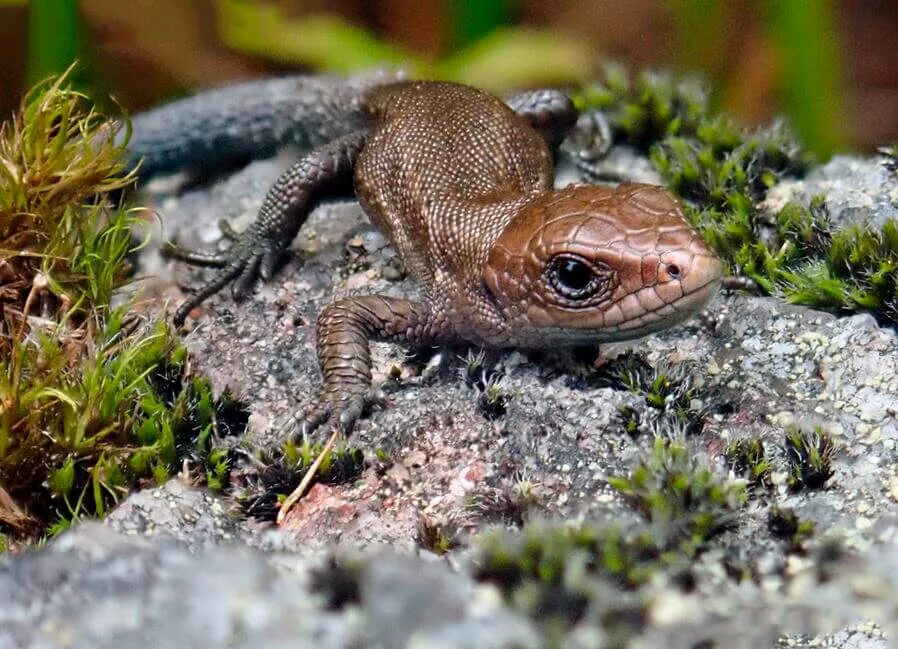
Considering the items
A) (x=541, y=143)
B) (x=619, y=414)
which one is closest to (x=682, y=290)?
(x=619, y=414)

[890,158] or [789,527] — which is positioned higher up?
[890,158]

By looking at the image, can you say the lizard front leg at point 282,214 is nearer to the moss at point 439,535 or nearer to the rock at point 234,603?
the moss at point 439,535

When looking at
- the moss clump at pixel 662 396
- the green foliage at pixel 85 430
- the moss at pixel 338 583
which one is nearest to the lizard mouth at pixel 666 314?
the moss clump at pixel 662 396

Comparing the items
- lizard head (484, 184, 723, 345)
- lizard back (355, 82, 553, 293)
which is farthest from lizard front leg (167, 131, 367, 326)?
lizard head (484, 184, 723, 345)

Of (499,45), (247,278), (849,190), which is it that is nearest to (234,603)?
(247,278)

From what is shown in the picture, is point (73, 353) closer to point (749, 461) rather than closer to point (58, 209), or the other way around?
point (58, 209)

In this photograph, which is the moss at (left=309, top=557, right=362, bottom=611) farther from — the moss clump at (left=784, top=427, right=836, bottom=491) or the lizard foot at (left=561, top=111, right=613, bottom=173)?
the lizard foot at (left=561, top=111, right=613, bottom=173)
